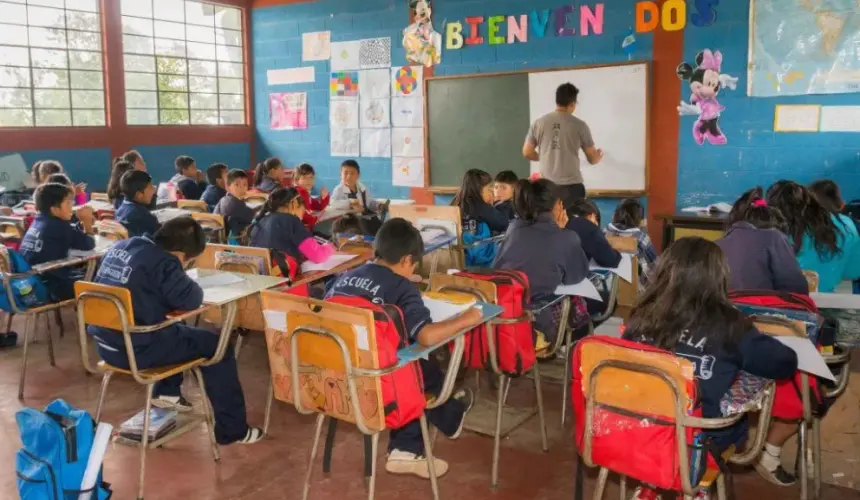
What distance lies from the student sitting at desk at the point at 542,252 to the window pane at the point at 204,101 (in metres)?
6.03

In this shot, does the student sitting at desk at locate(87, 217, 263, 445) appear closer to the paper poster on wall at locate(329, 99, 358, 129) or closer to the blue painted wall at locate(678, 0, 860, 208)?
the blue painted wall at locate(678, 0, 860, 208)

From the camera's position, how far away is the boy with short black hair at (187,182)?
6.53 meters

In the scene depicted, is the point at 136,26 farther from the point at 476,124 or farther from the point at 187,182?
the point at 476,124

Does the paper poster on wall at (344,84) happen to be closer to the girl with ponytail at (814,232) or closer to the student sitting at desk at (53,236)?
the student sitting at desk at (53,236)

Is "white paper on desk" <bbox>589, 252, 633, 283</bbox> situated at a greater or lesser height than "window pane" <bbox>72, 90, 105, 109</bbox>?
lesser

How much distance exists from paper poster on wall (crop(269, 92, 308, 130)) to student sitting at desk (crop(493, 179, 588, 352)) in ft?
18.4

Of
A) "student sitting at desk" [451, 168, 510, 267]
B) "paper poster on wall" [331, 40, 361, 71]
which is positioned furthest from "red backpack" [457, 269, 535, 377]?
"paper poster on wall" [331, 40, 361, 71]

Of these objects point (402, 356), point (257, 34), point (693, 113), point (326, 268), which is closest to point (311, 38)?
point (257, 34)

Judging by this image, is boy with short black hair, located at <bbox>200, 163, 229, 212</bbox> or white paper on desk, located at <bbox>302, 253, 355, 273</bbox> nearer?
white paper on desk, located at <bbox>302, 253, 355, 273</bbox>

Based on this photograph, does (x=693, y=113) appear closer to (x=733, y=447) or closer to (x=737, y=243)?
(x=737, y=243)

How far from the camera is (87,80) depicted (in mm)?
7359

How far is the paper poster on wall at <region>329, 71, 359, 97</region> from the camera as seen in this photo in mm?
8039

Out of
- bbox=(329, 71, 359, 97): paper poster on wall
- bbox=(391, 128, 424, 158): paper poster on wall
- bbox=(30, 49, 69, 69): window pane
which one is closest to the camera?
→ bbox=(30, 49, 69, 69): window pane

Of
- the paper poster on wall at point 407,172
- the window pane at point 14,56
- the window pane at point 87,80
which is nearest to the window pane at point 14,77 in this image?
the window pane at point 14,56
